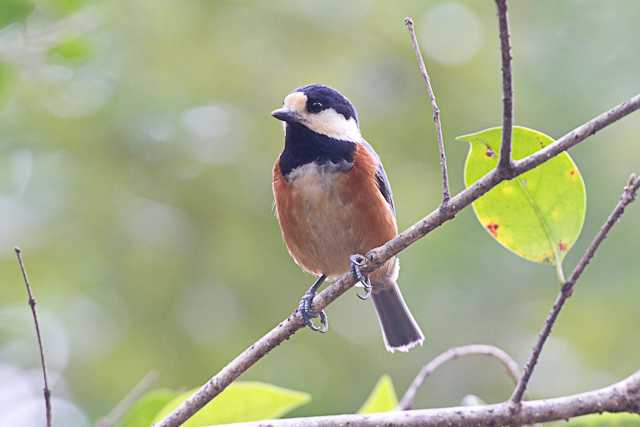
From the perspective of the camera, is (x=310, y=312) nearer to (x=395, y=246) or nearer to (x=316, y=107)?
(x=395, y=246)

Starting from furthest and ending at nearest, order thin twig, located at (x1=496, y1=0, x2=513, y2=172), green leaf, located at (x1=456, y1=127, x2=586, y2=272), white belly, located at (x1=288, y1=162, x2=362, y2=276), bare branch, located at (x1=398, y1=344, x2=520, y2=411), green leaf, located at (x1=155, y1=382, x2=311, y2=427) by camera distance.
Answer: white belly, located at (x1=288, y1=162, x2=362, y2=276)
bare branch, located at (x1=398, y1=344, x2=520, y2=411)
green leaf, located at (x1=155, y1=382, x2=311, y2=427)
green leaf, located at (x1=456, y1=127, x2=586, y2=272)
thin twig, located at (x1=496, y1=0, x2=513, y2=172)

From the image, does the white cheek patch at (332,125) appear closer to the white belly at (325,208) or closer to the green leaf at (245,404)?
the white belly at (325,208)

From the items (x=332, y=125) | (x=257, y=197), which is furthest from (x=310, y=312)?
(x=257, y=197)

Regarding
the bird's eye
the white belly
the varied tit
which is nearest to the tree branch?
the varied tit

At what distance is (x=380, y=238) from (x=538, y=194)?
1.07 meters

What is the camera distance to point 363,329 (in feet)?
20.7

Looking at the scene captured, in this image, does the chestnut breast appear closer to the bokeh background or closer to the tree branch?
the tree branch

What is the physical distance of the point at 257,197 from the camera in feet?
18.9

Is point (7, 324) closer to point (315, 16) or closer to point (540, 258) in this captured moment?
point (315, 16)

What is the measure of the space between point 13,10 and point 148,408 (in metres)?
1.44

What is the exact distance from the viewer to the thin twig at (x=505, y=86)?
73.0 inches

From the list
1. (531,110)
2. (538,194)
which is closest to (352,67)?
(531,110)

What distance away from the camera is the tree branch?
6.81 feet

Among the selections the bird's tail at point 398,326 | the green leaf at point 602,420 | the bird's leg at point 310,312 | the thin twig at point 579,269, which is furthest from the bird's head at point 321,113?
the thin twig at point 579,269
